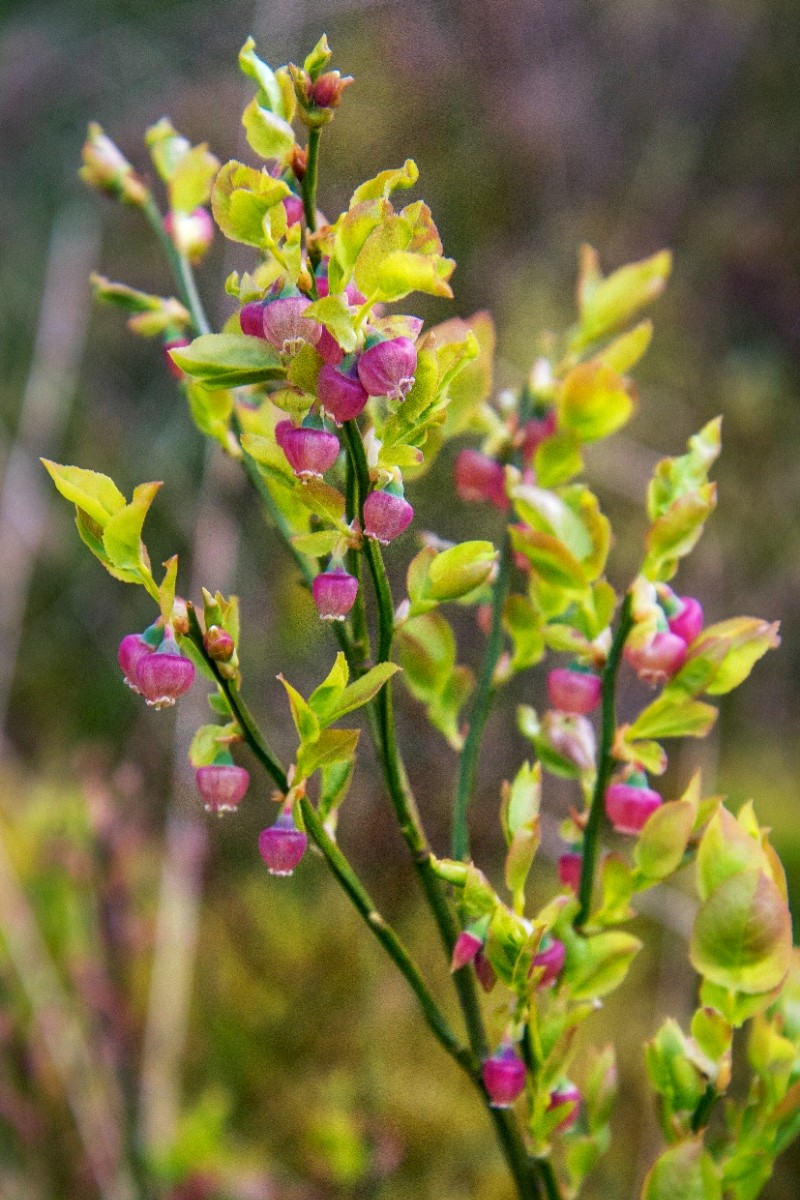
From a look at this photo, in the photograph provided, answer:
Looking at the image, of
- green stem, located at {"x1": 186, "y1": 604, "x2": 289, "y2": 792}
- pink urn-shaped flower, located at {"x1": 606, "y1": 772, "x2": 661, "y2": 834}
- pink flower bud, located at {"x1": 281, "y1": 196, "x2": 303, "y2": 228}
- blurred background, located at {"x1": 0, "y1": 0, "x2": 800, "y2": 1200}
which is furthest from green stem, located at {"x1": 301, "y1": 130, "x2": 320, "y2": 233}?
blurred background, located at {"x1": 0, "y1": 0, "x2": 800, "y2": 1200}

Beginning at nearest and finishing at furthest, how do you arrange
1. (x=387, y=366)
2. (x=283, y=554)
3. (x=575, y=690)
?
(x=387, y=366) → (x=575, y=690) → (x=283, y=554)

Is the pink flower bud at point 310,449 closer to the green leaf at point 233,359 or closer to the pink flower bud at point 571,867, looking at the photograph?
the green leaf at point 233,359

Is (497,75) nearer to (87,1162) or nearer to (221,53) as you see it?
(221,53)

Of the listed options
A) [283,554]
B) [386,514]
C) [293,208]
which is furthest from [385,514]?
[283,554]

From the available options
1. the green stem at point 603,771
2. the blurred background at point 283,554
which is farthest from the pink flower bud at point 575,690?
the blurred background at point 283,554

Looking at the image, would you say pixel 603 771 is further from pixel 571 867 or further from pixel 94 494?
pixel 94 494

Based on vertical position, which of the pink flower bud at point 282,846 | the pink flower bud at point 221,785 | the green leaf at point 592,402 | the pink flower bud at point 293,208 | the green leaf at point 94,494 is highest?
the pink flower bud at point 293,208

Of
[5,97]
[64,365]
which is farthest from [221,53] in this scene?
[64,365]
